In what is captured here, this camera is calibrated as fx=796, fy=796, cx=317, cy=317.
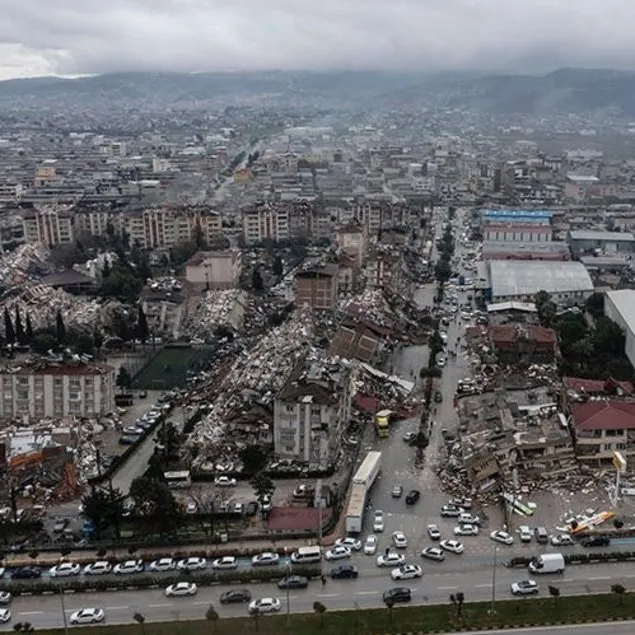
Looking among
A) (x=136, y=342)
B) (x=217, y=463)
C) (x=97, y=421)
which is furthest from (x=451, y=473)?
(x=136, y=342)

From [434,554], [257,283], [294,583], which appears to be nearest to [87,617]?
[294,583]

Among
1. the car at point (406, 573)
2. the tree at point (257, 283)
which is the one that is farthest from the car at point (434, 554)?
the tree at point (257, 283)

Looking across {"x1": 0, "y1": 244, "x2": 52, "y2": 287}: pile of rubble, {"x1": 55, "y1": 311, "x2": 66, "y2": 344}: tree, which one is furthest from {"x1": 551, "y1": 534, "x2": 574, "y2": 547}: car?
{"x1": 0, "y1": 244, "x2": 52, "y2": 287}: pile of rubble

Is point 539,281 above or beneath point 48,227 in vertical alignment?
beneath

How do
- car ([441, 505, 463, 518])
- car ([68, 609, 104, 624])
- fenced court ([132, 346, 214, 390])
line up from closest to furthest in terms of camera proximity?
car ([68, 609, 104, 624]) → car ([441, 505, 463, 518]) → fenced court ([132, 346, 214, 390])

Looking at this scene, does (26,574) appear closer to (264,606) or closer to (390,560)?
(264,606)

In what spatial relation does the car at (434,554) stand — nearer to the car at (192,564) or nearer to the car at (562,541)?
the car at (562,541)

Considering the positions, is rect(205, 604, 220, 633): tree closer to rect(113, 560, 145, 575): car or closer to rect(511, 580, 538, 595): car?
rect(113, 560, 145, 575): car
